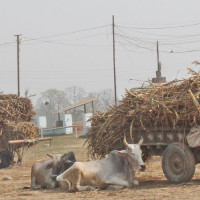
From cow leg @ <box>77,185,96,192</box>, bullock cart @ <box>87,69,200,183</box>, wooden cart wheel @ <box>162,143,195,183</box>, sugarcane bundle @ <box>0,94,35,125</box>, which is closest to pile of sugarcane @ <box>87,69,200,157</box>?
bullock cart @ <box>87,69,200,183</box>

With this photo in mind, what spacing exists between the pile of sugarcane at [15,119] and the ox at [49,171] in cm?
705

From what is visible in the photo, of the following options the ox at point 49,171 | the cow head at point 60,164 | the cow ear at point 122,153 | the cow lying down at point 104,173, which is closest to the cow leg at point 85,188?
the cow lying down at point 104,173

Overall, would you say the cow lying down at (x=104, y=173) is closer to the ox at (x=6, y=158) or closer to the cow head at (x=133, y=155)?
the cow head at (x=133, y=155)

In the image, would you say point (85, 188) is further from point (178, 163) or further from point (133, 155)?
point (178, 163)

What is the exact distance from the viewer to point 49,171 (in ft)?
42.1

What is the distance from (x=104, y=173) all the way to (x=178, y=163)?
1605 millimetres

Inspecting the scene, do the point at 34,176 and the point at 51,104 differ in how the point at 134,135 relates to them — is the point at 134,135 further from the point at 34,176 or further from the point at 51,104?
the point at 51,104

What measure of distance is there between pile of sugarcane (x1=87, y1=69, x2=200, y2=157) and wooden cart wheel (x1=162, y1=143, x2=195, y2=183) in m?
0.51

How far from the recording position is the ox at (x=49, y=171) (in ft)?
41.3

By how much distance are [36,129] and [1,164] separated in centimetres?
213

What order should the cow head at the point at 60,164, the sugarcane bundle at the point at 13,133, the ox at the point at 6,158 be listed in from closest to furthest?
the cow head at the point at 60,164
the ox at the point at 6,158
the sugarcane bundle at the point at 13,133

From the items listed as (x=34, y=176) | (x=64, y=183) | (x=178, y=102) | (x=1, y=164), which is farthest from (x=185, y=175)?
(x=1, y=164)

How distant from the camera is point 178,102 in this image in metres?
11.8

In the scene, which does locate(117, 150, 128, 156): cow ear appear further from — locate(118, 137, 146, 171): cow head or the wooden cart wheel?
the wooden cart wheel
